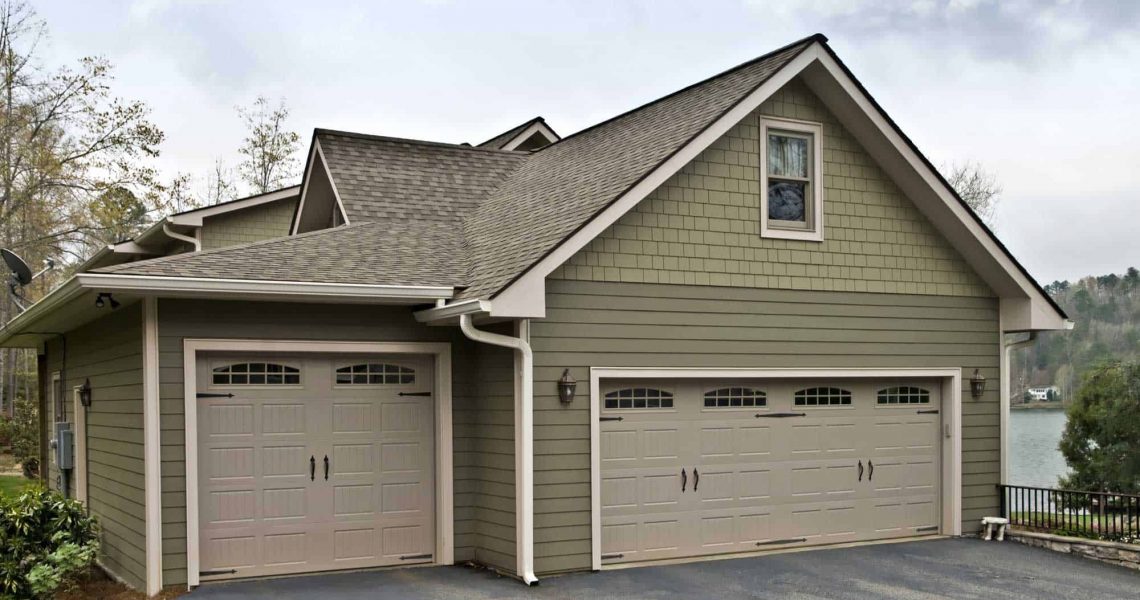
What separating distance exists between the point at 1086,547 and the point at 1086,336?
21924 millimetres

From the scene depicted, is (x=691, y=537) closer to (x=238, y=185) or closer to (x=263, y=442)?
(x=263, y=442)

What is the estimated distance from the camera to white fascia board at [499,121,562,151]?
18.8 meters

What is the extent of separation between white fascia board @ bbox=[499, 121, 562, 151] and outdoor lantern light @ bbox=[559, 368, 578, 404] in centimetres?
908

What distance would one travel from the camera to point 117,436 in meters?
11.0

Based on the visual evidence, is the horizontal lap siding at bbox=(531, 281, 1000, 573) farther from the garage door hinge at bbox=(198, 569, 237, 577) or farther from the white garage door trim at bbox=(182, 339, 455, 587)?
the garage door hinge at bbox=(198, 569, 237, 577)

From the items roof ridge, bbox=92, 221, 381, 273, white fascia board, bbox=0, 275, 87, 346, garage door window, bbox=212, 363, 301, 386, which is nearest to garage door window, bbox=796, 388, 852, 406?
roof ridge, bbox=92, 221, 381, 273

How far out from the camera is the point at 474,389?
434 inches

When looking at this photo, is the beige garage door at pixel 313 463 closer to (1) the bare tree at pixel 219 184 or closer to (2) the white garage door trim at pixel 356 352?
(2) the white garage door trim at pixel 356 352

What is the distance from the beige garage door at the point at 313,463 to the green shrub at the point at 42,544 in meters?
1.28

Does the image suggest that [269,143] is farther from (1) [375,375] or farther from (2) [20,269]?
(1) [375,375]

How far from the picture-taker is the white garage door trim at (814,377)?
10.5 meters

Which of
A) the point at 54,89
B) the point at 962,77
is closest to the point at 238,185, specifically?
the point at 54,89

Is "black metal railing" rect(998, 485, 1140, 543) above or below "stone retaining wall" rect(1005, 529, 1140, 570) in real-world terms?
above

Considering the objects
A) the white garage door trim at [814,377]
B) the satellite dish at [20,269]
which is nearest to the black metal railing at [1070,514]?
the white garage door trim at [814,377]
